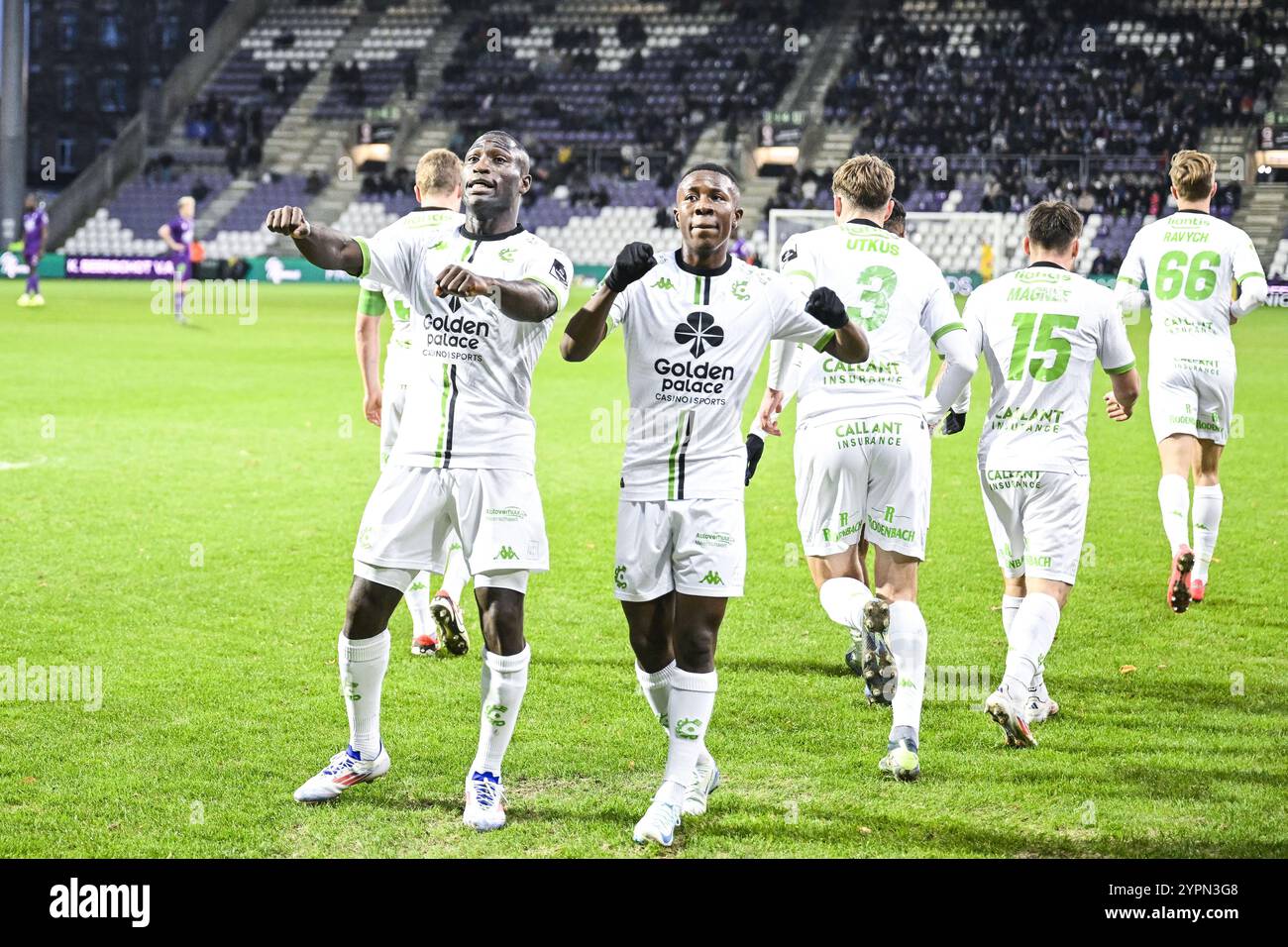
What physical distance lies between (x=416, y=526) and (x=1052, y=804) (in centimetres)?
249

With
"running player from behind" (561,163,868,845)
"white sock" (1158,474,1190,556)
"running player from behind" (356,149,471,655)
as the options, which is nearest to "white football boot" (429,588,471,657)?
"running player from behind" (356,149,471,655)

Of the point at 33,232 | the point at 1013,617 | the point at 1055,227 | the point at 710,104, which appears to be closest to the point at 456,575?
the point at 1013,617

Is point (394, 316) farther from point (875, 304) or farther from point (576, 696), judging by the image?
point (875, 304)

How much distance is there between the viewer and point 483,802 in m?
4.93

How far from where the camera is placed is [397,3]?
184 ft

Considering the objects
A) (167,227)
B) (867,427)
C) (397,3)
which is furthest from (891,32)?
(867,427)

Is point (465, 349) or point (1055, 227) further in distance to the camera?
point (1055, 227)

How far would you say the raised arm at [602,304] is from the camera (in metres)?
4.48

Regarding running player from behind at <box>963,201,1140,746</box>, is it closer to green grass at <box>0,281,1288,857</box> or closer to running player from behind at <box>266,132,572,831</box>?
green grass at <box>0,281,1288,857</box>

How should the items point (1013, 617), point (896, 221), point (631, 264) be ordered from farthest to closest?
point (896, 221)
point (1013, 617)
point (631, 264)

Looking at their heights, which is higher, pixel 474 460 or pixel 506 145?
pixel 506 145

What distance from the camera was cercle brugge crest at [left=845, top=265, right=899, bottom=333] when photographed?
5797 mm

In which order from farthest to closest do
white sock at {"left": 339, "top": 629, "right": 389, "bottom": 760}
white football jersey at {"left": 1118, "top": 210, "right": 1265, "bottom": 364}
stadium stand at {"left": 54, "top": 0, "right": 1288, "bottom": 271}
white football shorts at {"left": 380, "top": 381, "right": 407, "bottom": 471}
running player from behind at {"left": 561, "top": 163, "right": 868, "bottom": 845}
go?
stadium stand at {"left": 54, "top": 0, "right": 1288, "bottom": 271}
white football jersey at {"left": 1118, "top": 210, "right": 1265, "bottom": 364}
white football shorts at {"left": 380, "top": 381, "right": 407, "bottom": 471}
white sock at {"left": 339, "top": 629, "right": 389, "bottom": 760}
running player from behind at {"left": 561, "top": 163, "right": 868, "bottom": 845}

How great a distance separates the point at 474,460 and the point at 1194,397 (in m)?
5.12
